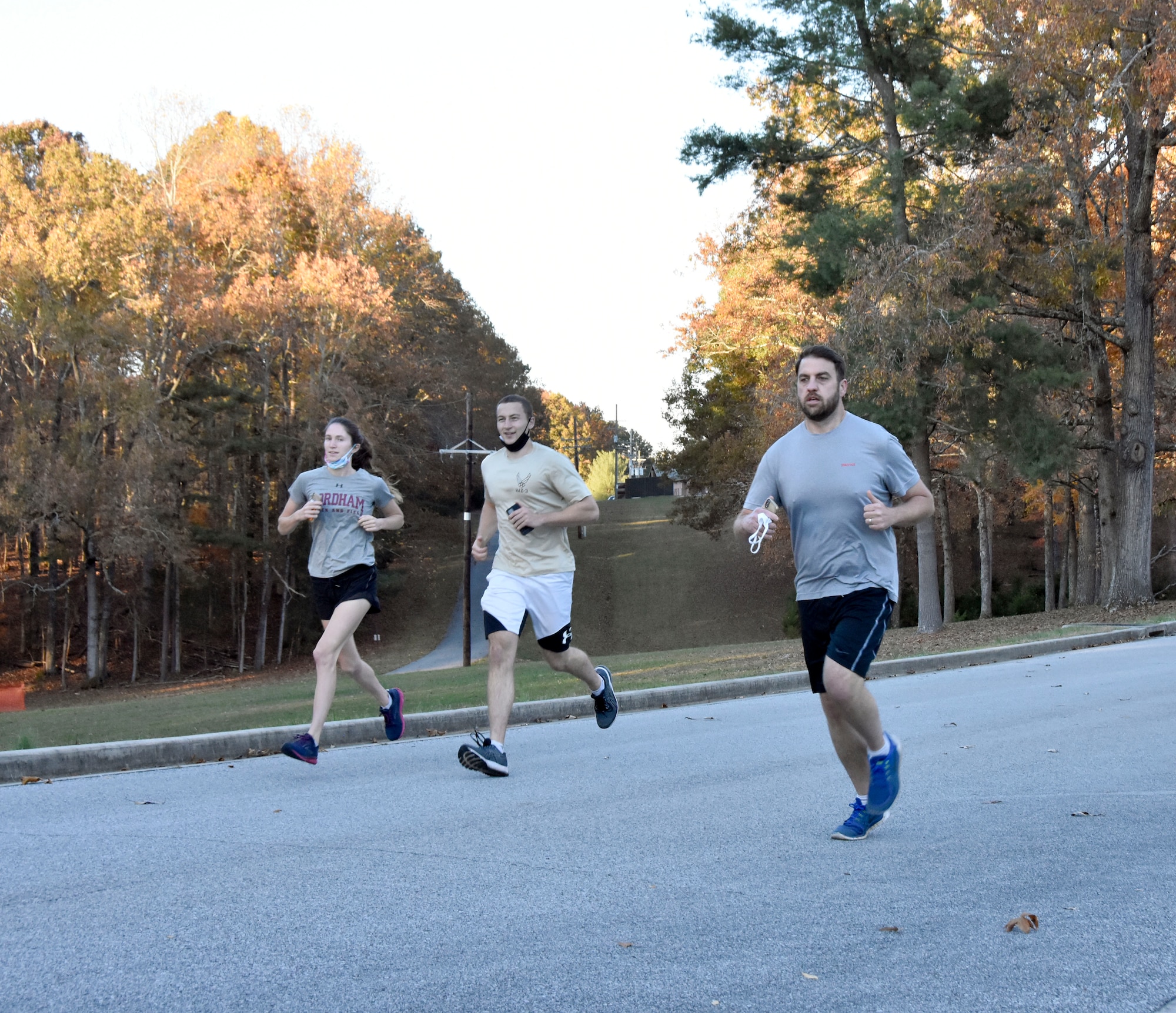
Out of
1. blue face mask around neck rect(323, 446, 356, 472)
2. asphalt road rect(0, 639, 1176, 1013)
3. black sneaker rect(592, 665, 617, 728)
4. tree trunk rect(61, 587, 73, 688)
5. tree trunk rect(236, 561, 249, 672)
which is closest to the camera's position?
asphalt road rect(0, 639, 1176, 1013)

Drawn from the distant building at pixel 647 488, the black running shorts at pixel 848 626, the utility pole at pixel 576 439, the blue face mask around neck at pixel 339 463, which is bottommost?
the black running shorts at pixel 848 626

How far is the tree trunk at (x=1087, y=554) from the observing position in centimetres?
4019

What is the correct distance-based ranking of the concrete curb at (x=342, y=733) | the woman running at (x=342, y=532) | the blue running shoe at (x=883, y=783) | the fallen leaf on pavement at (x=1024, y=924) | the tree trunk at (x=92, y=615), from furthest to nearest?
the tree trunk at (x=92, y=615)
the concrete curb at (x=342, y=733)
the woman running at (x=342, y=532)
the blue running shoe at (x=883, y=783)
the fallen leaf on pavement at (x=1024, y=924)

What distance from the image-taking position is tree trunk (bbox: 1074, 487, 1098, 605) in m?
40.2

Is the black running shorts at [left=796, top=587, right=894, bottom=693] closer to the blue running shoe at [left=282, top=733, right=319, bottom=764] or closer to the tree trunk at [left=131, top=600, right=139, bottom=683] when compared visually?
the blue running shoe at [left=282, top=733, right=319, bottom=764]

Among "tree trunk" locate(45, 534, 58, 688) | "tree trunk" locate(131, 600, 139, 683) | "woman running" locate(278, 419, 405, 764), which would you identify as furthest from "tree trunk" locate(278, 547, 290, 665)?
"woman running" locate(278, 419, 405, 764)

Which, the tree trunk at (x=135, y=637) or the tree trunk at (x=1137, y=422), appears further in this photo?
the tree trunk at (x=135, y=637)

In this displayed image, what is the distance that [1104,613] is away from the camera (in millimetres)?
25125

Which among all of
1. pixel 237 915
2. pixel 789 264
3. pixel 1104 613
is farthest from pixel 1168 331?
pixel 237 915

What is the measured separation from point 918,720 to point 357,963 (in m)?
7.17

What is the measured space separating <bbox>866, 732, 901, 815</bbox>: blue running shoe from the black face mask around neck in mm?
3137

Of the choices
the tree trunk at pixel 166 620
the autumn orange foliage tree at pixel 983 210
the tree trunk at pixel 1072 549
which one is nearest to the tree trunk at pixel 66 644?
the tree trunk at pixel 166 620

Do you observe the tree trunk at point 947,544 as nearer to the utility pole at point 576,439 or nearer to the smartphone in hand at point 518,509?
the smartphone in hand at point 518,509

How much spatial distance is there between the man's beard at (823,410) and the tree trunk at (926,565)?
20804 millimetres
